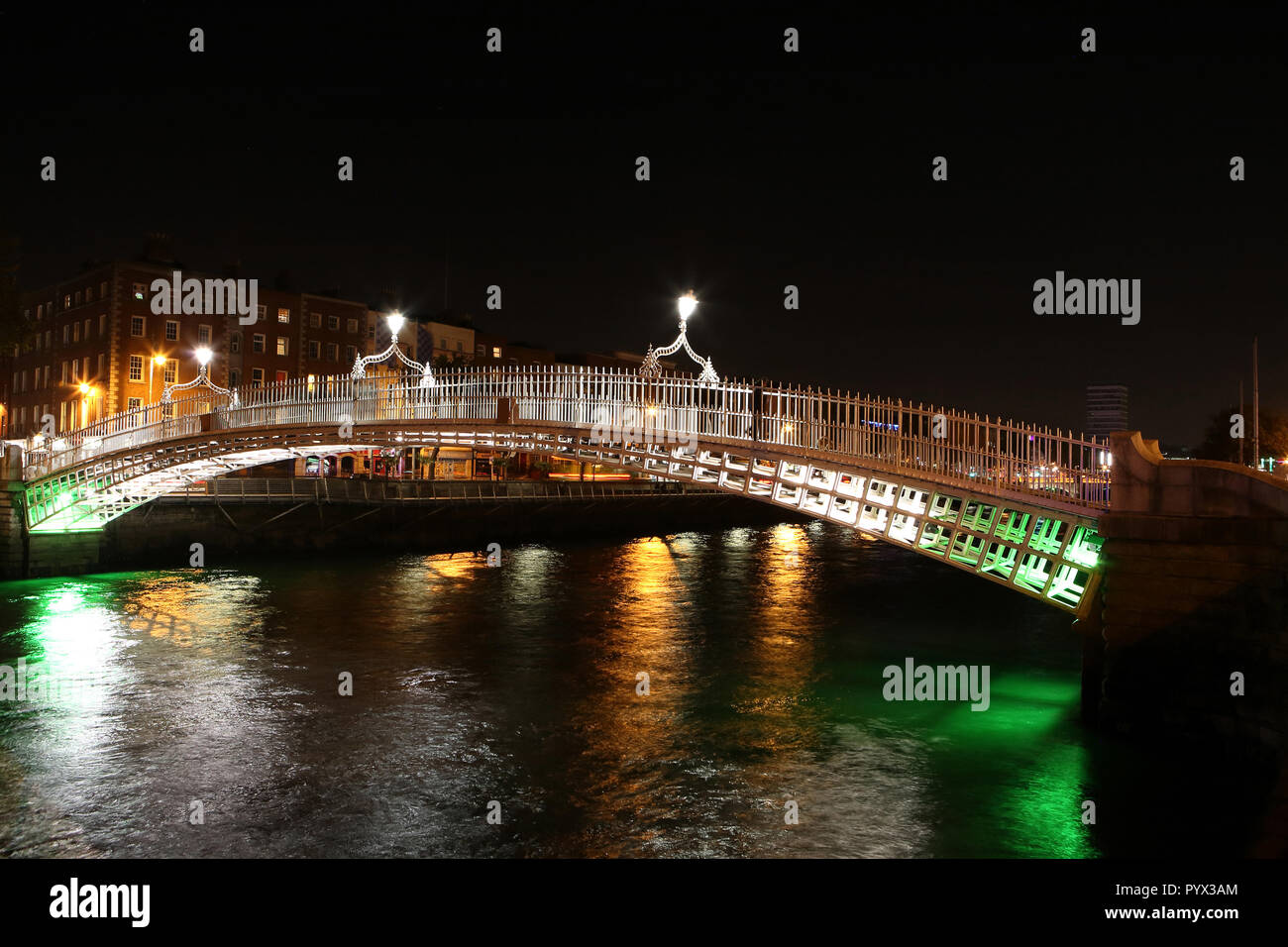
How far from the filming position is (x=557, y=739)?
14445mm

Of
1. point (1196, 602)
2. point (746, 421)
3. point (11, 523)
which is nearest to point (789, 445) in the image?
point (746, 421)

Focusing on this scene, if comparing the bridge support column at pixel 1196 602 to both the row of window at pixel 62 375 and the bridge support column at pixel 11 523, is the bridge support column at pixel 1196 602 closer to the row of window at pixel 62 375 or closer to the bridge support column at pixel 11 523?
the bridge support column at pixel 11 523

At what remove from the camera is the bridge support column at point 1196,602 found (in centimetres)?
1152

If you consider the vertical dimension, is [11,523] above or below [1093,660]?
above

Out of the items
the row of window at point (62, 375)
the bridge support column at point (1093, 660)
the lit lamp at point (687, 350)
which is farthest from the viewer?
the row of window at point (62, 375)

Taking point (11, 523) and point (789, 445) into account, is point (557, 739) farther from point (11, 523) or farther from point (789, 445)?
point (11, 523)

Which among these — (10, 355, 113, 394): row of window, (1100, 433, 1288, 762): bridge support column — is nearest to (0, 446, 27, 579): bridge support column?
(10, 355, 113, 394): row of window

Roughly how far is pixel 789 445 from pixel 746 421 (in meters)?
0.95

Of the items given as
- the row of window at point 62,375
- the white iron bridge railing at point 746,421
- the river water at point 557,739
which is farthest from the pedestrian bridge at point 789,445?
the row of window at point 62,375

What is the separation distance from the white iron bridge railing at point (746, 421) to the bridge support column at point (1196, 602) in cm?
108

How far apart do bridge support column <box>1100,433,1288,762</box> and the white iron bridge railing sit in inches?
42.5
